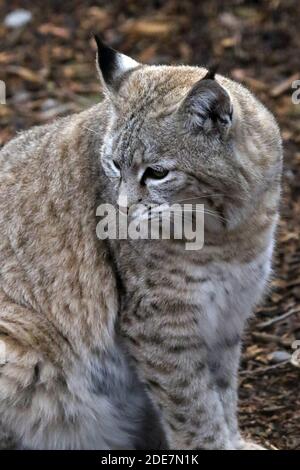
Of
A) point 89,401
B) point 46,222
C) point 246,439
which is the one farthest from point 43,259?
point 246,439

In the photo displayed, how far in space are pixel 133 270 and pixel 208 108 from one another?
0.85m

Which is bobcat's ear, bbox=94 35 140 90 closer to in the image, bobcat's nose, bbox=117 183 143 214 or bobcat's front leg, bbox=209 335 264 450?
bobcat's nose, bbox=117 183 143 214

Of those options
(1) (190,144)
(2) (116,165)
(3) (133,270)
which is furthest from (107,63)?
(3) (133,270)

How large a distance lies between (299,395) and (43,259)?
1576 millimetres

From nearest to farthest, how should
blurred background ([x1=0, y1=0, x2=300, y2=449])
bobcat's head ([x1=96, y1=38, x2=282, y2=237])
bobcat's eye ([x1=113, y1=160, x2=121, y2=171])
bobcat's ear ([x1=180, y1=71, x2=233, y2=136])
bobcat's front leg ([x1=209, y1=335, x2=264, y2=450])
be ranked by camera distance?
1. bobcat's ear ([x1=180, y1=71, x2=233, y2=136])
2. bobcat's head ([x1=96, y1=38, x2=282, y2=237])
3. bobcat's eye ([x1=113, y1=160, x2=121, y2=171])
4. bobcat's front leg ([x1=209, y1=335, x2=264, y2=450])
5. blurred background ([x1=0, y1=0, x2=300, y2=449])

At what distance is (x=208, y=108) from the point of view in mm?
4141

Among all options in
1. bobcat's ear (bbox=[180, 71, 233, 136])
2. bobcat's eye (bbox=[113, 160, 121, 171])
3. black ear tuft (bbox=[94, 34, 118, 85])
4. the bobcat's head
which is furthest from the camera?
black ear tuft (bbox=[94, 34, 118, 85])

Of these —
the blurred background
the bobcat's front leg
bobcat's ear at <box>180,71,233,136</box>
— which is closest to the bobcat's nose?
bobcat's ear at <box>180,71,233,136</box>

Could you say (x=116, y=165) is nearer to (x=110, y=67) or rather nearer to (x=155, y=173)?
(x=155, y=173)

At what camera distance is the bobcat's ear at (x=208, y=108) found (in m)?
4.06

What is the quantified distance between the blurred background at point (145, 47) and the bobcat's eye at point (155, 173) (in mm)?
2553

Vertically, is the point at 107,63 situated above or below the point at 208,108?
above

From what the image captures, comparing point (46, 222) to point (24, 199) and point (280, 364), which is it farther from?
point (280, 364)

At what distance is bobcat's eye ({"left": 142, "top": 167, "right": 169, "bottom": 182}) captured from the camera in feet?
14.0
